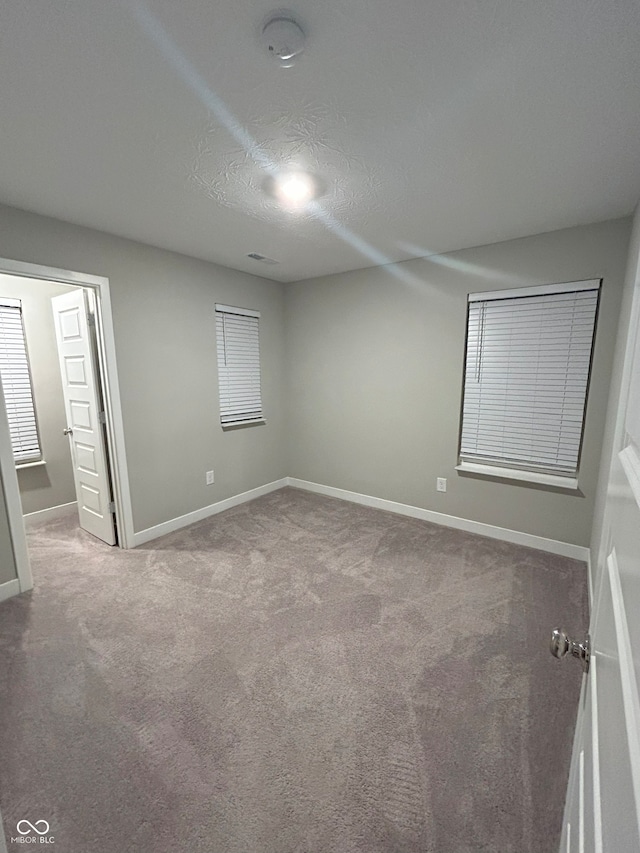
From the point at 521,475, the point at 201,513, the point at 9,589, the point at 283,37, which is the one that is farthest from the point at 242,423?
the point at 283,37

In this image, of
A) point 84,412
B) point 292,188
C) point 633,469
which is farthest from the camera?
point 84,412

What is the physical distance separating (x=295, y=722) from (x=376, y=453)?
252 cm

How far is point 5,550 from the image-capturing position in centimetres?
235

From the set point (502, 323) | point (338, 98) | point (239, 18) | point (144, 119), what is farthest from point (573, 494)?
point (144, 119)

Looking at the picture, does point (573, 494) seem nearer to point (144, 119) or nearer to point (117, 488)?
point (144, 119)

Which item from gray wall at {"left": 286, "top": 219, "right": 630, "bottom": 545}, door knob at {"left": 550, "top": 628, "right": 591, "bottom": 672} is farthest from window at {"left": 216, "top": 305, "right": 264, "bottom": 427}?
door knob at {"left": 550, "top": 628, "right": 591, "bottom": 672}

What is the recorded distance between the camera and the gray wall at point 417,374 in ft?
8.54

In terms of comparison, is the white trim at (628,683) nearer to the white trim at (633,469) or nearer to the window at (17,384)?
the white trim at (633,469)

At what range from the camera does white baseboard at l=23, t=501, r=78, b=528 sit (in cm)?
355

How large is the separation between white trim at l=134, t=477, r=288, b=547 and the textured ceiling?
243 cm

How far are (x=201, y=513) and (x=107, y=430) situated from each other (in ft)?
3.92

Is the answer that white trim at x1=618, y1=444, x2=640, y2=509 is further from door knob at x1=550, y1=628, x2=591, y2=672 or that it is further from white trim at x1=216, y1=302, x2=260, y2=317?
white trim at x1=216, y1=302, x2=260, y2=317

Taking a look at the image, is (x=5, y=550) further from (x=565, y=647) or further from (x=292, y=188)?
(x=565, y=647)

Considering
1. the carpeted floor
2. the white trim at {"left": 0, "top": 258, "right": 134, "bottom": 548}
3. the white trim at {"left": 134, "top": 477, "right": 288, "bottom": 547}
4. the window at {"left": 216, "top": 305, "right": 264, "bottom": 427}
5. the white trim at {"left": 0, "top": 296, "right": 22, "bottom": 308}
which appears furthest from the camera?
the window at {"left": 216, "top": 305, "right": 264, "bottom": 427}
